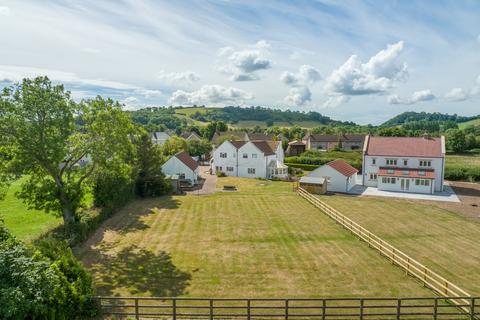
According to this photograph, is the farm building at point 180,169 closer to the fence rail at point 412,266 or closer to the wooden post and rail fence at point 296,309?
the fence rail at point 412,266

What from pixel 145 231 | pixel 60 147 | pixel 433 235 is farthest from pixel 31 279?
pixel 433 235

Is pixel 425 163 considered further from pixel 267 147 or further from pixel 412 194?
pixel 267 147

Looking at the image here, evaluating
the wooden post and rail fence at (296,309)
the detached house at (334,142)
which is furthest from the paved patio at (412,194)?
the detached house at (334,142)

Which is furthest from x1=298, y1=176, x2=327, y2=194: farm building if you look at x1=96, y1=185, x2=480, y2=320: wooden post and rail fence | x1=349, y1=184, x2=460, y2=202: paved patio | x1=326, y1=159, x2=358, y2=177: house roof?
x1=96, y1=185, x2=480, y2=320: wooden post and rail fence

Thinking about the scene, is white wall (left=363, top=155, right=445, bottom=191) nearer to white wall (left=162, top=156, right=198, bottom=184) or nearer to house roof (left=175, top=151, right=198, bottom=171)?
house roof (left=175, top=151, right=198, bottom=171)

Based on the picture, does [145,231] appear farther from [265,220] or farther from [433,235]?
[433,235]

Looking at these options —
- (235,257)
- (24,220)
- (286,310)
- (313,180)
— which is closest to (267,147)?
(313,180)

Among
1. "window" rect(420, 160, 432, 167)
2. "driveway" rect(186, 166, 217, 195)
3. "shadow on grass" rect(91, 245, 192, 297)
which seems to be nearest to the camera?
"shadow on grass" rect(91, 245, 192, 297)
